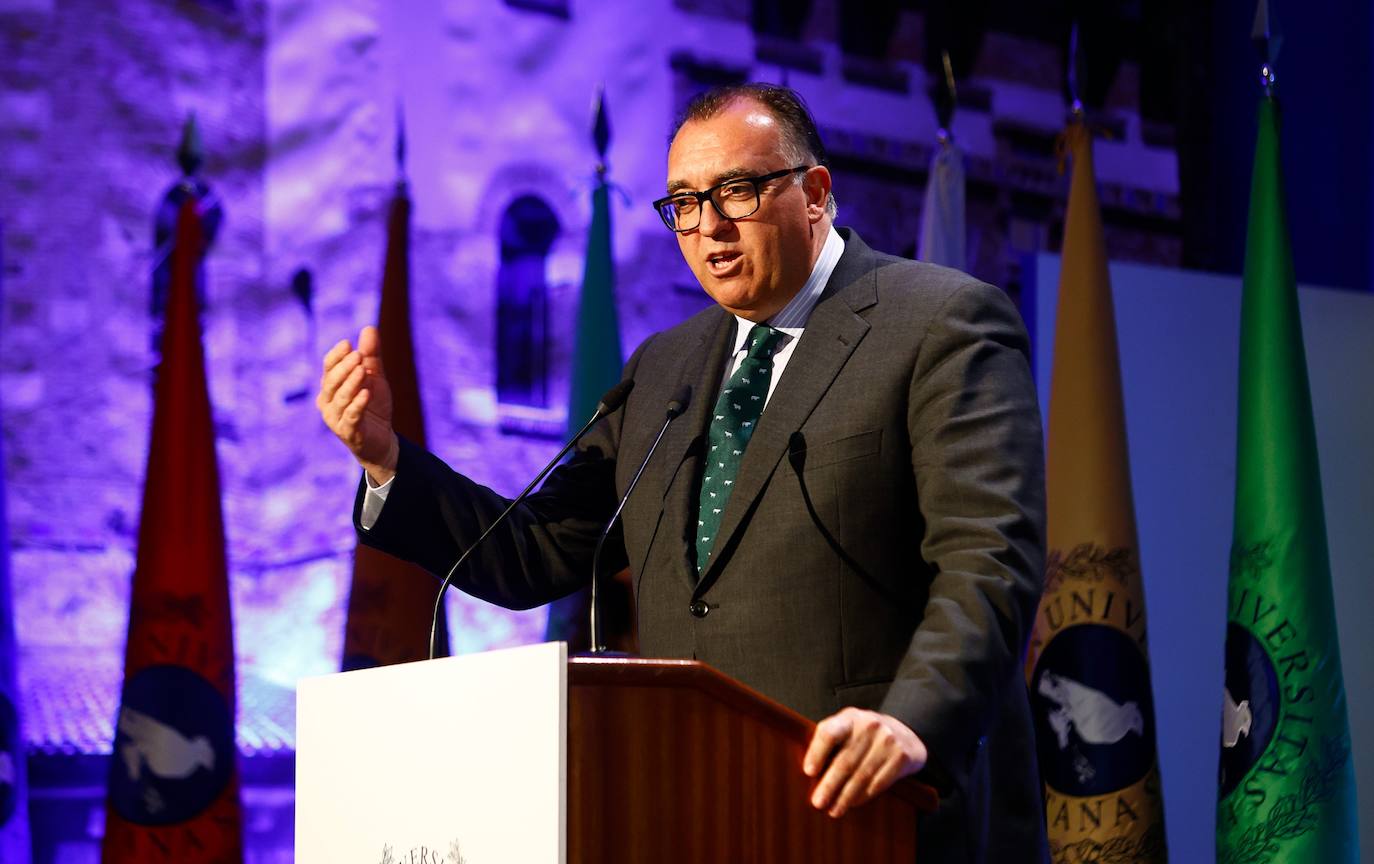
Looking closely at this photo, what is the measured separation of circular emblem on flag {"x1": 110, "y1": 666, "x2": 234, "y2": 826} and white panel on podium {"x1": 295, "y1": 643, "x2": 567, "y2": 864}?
217cm

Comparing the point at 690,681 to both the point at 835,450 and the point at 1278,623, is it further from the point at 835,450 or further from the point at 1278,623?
the point at 1278,623

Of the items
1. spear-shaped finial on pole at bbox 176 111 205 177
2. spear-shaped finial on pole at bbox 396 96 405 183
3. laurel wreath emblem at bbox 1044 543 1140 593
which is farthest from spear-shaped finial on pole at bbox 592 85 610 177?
laurel wreath emblem at bbox 1044 543 1140 593

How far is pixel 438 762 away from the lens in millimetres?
1539

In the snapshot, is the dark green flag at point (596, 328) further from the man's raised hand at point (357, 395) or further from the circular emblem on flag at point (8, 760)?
the man's raised hand at point (357, 395)

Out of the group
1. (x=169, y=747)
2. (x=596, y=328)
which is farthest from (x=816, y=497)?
(x=596, y=328)

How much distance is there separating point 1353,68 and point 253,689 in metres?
4.27

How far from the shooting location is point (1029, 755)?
1.95m

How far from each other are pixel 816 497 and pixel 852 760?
1.77 feet

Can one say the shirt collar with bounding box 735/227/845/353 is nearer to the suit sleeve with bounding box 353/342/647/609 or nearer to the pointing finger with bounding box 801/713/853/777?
the suit sleeve with bounding box 353/342/647/609

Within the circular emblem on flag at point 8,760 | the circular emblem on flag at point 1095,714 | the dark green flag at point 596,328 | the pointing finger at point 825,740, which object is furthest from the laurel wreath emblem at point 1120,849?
the circular emblem on flag at point 8,760

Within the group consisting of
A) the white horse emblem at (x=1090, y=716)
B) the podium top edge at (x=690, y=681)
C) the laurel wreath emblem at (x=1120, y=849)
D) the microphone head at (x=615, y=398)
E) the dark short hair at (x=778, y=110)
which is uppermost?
the dark short hair at (x=778, y=110)

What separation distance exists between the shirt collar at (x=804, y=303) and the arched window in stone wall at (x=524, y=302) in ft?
9.22

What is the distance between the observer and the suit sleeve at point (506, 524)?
2.16 meters

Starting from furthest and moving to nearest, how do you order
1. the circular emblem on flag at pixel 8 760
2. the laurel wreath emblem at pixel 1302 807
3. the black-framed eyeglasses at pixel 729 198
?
the circular emblem on flag at pixel 8 760 < the laurel wreath emblem at pixel 1302 807 < the black-framed eyeglasses at pixel 729 198
